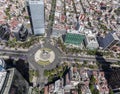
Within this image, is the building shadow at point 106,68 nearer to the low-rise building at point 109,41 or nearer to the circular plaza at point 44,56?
the low-rise building at point 109,41

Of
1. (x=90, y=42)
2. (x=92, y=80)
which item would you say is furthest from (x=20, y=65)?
(x=90, y=42)

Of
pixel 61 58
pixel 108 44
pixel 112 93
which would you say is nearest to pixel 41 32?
pixel 61 58

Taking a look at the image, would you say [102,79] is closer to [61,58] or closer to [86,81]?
[86,81]

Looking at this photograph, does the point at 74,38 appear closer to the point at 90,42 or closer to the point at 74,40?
the point at 74,40

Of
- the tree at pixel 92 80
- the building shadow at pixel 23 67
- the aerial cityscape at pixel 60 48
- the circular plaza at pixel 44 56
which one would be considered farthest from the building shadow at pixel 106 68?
the building shadow at pixel 23 67

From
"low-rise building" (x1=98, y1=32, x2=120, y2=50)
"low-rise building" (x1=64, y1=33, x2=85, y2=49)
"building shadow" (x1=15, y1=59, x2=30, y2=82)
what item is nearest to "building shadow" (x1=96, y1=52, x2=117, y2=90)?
"low-rise building" (x1=98, y1=32, x2=120, y2=50)

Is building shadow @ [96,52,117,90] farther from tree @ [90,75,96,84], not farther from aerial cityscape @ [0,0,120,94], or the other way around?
tree @ [90,75,96,84]
